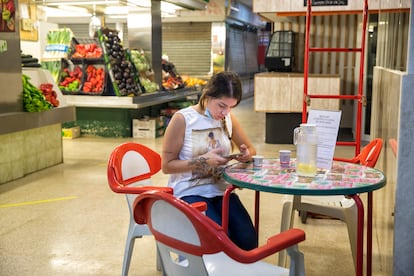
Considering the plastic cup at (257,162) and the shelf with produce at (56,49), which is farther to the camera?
the shelf with produce at (56,49)

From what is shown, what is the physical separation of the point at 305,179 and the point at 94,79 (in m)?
6.88

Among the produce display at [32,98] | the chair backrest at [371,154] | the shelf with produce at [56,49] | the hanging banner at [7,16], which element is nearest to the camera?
the chair backrest at [371,154]

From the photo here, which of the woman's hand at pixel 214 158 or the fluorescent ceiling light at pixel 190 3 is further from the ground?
the fluorescent ceiling light at pixel 190 3

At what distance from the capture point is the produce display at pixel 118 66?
8641 millimetres

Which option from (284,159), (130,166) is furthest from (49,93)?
(284,159)

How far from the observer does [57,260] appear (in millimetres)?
3656

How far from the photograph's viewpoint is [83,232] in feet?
13.9

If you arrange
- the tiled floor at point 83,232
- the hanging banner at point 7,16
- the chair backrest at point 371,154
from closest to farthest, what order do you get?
1. the chair backrest at point 371,154
2. the tiled floor at point 83,232
3. the hanging banner at point 7,16

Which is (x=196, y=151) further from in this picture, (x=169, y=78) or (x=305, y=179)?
(x=169, y=78)

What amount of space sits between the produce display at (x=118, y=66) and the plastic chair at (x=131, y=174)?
554 cm

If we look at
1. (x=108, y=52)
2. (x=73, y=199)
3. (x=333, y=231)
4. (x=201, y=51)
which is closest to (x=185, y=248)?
(x=333, y=231)

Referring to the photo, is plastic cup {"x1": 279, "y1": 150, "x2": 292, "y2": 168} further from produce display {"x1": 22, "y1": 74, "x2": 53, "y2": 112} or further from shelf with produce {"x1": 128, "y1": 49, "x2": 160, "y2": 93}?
shelf with produce {"x1": 128, "y1": 49, "x2": 160, "y2": 93}

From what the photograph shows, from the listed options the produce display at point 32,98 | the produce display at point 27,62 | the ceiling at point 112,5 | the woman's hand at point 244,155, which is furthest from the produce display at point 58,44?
the woman's hand at point 244,155

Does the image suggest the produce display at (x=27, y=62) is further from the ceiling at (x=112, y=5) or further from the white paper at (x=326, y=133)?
the white paper at (x=326, y=133)
